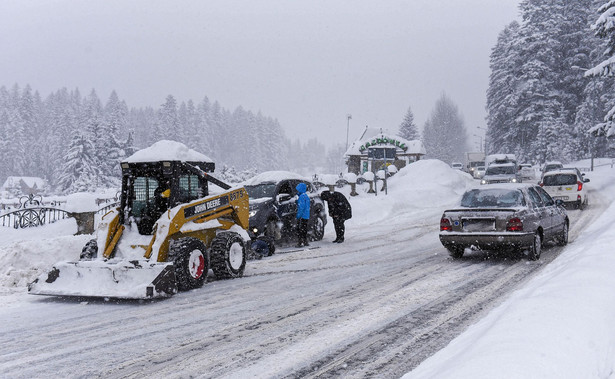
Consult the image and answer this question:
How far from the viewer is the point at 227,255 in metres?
8.92

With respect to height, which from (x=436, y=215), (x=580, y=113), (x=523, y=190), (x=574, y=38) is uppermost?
(x=574, y=38)

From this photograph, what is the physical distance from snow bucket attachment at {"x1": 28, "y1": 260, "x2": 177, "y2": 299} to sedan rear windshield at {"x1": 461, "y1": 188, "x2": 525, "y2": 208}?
21.4 feet

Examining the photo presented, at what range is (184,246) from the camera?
7.89 metres

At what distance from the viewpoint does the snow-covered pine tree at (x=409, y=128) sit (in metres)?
87.2

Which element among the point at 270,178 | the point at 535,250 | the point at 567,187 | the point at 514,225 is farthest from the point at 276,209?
the point at 567,187

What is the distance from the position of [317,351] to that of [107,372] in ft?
6.45

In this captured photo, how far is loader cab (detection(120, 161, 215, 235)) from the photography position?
27.9ft

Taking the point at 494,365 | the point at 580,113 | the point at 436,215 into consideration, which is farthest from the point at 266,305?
the point at 580,113

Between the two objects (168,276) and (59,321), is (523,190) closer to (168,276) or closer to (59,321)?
(168,276)

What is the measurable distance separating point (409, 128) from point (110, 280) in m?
84.0

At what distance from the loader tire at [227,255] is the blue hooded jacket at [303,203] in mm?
4148

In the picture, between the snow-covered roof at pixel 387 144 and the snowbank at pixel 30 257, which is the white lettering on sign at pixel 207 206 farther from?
the snow-covered roof at pixel 387 144

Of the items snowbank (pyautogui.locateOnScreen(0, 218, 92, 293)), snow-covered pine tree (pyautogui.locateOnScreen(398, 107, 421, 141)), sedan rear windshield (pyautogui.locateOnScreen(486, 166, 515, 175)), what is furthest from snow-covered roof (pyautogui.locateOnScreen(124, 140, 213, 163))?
snow-covered pine tree (pyautogui.locateOnScreen(398, 107, 421, 141))

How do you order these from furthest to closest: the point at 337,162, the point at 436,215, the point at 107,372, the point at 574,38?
the point at 337,162
the point at 574,38
the point at 436,215
the point at 107,372
